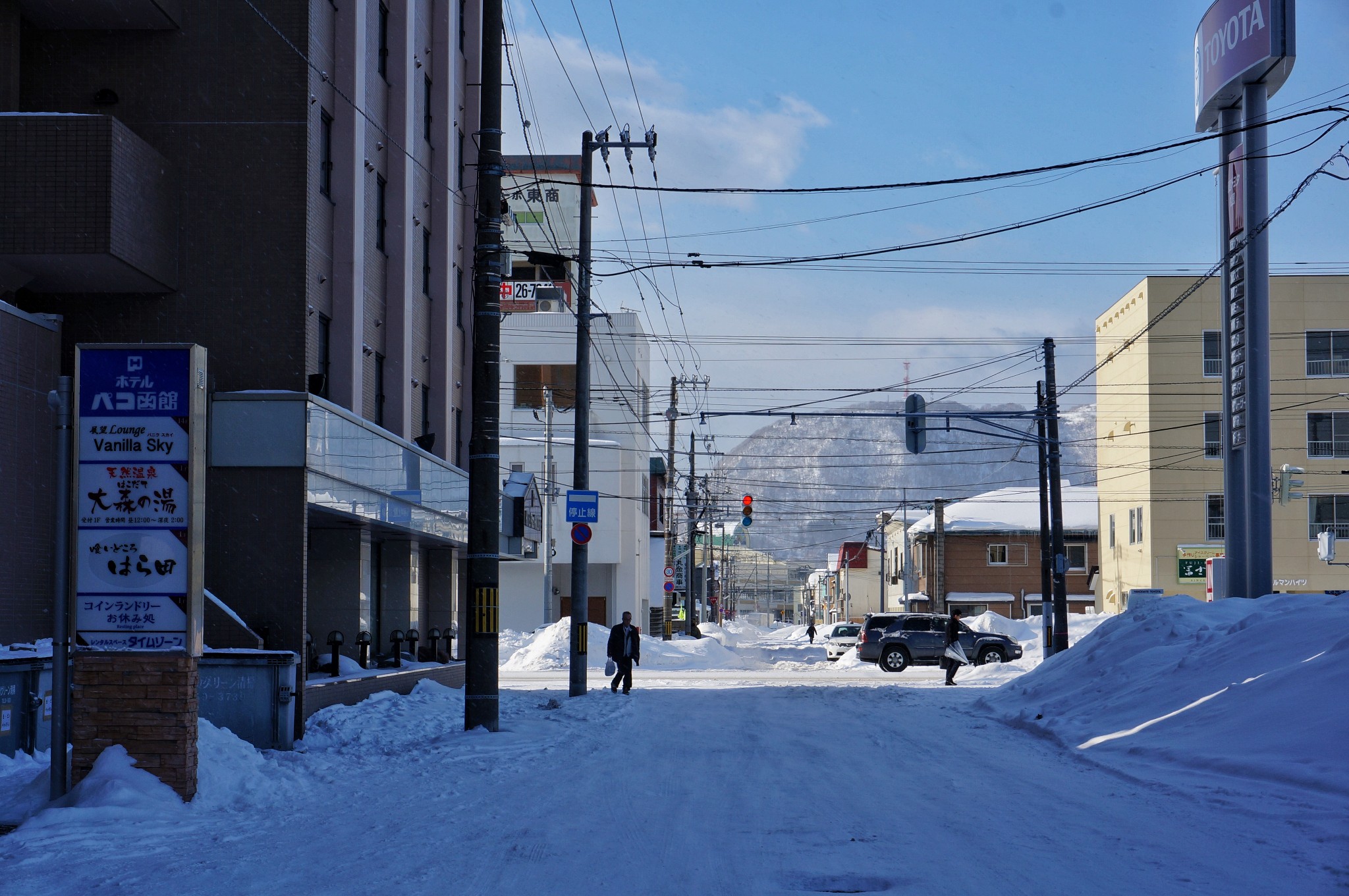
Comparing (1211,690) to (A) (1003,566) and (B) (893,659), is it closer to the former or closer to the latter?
(B) (893,659)

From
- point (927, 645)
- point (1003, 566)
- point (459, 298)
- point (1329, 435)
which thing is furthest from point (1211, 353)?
point (459, 298)

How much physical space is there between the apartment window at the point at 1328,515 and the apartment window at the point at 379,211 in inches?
1696

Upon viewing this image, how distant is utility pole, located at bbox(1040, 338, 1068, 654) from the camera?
3344 centimetres

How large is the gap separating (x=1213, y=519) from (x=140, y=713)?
50.7 metres

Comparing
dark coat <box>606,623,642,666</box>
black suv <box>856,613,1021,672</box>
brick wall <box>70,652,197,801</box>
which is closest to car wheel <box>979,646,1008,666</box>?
black suv <box>856,613,1021,672</box>

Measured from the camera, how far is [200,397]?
1097 cm

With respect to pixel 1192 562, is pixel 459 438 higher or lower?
higher

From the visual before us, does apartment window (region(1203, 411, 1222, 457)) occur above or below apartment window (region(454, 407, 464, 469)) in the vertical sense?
above

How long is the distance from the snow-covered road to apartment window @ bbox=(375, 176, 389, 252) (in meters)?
9.38

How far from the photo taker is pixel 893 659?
129 feet

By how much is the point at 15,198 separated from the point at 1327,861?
51.3 feet

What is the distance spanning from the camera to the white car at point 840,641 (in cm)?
5128

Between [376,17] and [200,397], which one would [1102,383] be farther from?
[200,397]

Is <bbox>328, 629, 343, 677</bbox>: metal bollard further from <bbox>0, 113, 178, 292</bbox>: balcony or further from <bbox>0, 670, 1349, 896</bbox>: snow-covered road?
<bbox>0, 113, 178, 292</bbox>: balcony
